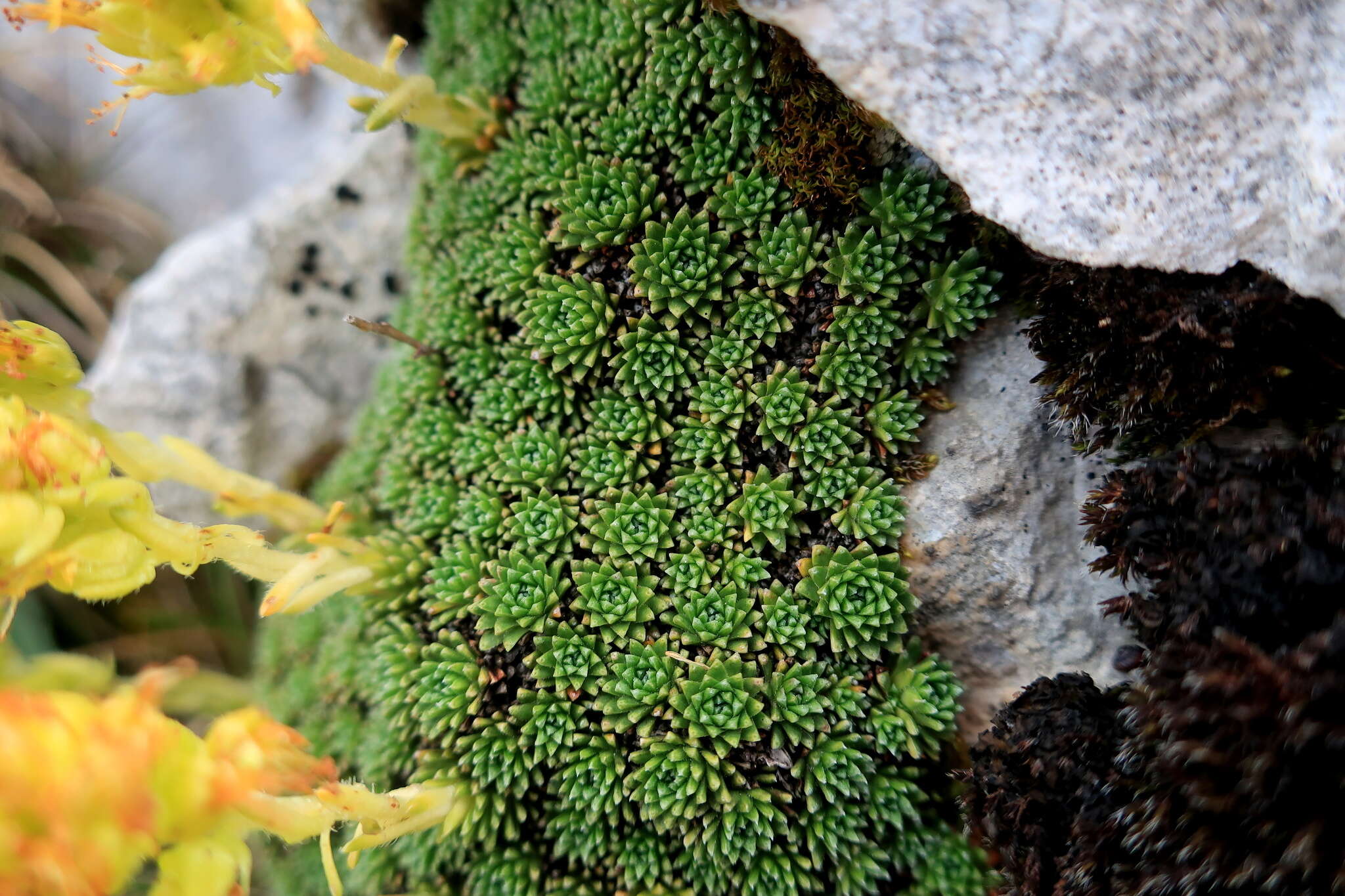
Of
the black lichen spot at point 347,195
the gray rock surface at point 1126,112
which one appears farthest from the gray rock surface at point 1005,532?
the black lichen spot at point 347,195

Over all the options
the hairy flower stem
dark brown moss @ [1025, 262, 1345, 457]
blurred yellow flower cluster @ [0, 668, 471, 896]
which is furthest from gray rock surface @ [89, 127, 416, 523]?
dark brown moss @ [1025, 262, 1345, 457]

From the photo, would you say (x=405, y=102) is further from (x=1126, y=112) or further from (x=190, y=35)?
(x=1126, y=112)

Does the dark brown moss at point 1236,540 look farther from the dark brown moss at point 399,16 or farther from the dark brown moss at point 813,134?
the dark brown moss at point 399,16

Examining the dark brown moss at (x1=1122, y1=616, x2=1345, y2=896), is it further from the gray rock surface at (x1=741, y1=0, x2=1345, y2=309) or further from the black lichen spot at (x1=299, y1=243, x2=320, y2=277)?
the black lichen spot at (x1=299, y1=243, x2=320, y2=277)

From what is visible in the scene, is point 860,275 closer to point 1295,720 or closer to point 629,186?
point 629,186

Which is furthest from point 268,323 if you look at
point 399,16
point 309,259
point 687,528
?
point 687,528
